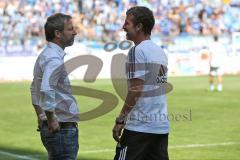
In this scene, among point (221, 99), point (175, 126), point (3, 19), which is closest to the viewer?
point (175, 126)

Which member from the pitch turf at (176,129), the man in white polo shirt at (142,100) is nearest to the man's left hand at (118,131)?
the man in white polo shirt at (142,100)

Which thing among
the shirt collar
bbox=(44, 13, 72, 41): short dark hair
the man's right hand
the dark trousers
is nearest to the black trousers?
the dark trousers

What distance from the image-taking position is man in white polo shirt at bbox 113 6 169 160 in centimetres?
606

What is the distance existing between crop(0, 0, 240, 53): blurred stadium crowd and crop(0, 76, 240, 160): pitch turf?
33.6ft

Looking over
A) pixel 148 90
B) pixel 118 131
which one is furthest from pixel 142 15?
pixel 118 131

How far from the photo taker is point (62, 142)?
6.38 meters

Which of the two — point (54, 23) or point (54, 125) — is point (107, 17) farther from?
point (54, 125)

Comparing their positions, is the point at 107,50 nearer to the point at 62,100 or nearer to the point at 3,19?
the point at 3,19

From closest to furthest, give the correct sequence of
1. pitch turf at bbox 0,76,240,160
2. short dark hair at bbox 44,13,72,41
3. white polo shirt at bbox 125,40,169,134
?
1. white polo shirt at bbox 125,40,169,134
2. short dark hair at bbox 44,13,72,41
3. pitch turf at bbox 0,76,240,160

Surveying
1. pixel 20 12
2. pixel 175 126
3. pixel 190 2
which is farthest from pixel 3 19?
pixel 175 126

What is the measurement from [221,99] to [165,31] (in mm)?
16082

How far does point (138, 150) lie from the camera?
6203 mm

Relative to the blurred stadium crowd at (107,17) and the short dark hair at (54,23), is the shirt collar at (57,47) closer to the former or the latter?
the short dark hair at (54,23)

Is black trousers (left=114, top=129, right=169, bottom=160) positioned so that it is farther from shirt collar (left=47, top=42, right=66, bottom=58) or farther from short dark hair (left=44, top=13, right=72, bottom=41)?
short dark hair (left=44, top=13, right=72, bottom=41)
